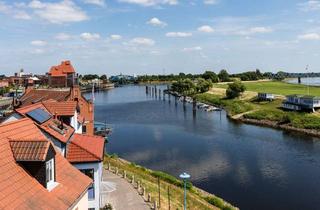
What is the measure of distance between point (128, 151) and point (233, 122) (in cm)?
3997

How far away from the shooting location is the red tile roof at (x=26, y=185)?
14.4 m

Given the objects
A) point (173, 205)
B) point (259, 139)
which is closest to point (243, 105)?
point (259, 139)

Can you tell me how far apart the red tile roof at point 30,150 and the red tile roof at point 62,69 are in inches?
4887

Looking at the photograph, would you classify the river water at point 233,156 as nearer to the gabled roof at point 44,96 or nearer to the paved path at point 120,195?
the paved path at point 120,195

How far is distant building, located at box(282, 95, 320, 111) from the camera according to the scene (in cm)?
9288

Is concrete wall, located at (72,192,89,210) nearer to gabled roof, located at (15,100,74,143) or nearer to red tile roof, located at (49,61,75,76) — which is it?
gabled roof, located at (15,100,74,143)

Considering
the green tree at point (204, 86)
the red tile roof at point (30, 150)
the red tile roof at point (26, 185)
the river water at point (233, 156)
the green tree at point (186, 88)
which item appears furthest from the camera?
the green tree at point (186, 88)

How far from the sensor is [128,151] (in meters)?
63.1

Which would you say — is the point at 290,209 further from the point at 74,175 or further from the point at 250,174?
the point at 74,175

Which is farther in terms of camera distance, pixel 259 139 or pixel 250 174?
pixel 259 139

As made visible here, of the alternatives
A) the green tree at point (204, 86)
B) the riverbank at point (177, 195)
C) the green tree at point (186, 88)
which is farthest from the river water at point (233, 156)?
the green tree at point (186, 88)

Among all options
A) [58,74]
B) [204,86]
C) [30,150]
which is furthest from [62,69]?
[30,150]

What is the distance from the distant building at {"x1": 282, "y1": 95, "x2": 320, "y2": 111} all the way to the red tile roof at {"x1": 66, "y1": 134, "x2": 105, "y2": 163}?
249 ft

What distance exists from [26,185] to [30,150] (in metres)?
1.50
